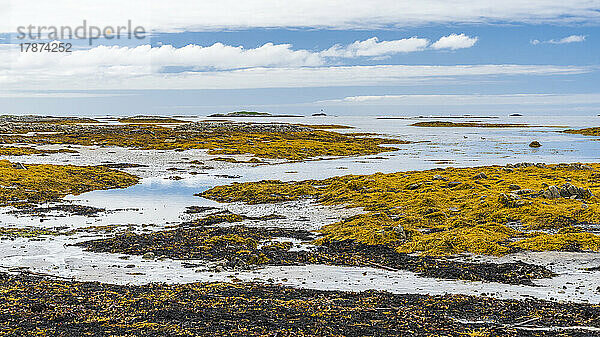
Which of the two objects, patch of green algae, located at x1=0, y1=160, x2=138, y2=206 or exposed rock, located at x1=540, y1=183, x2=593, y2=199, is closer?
exposed rock, located at x1=540, y1=183, x2=593, y2=199

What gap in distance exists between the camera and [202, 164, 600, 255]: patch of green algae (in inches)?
990

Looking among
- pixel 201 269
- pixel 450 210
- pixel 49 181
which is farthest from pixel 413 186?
pixel 49 181

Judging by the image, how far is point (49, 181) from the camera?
46.2m

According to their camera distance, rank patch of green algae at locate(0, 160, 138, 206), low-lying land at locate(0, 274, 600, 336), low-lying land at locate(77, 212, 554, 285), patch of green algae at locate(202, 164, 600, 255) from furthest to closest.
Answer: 1. patch of green algae at locate(0, 160, 138, 206)
2. patch of green algae at locate(202, 164, 600, 255)
3. low-lying land at locate(77, 212, 554, 285)
4. low-lying land at locate(0, 274, 600, 336)

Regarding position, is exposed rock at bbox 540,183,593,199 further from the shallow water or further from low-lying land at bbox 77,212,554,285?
low-lying land at bbox 77,212,554,285

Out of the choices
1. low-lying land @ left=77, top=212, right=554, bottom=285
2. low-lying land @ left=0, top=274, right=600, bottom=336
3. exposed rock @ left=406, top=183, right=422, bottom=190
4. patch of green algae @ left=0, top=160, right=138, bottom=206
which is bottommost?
patch of green algae @ left=0, top=160, right=138, bottom=206

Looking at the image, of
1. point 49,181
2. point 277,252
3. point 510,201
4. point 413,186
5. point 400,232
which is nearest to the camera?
point 277,252

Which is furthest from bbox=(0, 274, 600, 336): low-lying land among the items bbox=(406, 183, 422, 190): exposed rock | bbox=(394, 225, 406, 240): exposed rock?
bbox=(406, 183, 422, 190): exposed rock

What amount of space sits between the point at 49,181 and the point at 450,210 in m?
30.7

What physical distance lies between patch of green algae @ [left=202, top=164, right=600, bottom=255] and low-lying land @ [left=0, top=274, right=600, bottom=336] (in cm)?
797

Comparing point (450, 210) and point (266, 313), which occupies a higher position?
point (266, 313)

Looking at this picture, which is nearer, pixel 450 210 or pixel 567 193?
pixel 450 210

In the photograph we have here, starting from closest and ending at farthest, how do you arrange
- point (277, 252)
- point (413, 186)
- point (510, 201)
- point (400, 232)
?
point (277, 252) → point (400, 232) → point (510, 201) → point (413, 186)

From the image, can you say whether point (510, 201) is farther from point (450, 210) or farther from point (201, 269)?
point (201, 269)
